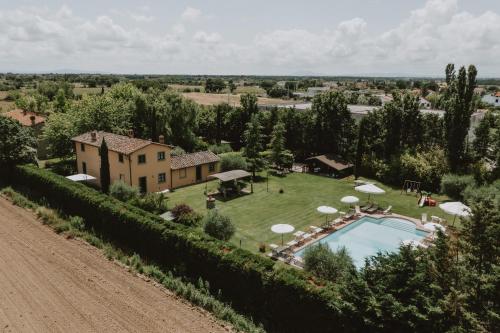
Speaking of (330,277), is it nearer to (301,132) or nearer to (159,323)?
(159,323)

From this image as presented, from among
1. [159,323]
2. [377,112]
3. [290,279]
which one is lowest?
[159,323]

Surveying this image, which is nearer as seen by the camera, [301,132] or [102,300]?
[102,300]

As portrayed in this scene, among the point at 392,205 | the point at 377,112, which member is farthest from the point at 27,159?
the point at 377,112

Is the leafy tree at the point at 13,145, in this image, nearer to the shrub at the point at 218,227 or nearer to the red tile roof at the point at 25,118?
the red tile roof at the point at 25,118

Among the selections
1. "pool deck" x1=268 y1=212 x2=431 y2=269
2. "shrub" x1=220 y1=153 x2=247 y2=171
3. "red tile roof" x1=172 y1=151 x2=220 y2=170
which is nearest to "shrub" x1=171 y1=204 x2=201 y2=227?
"pool deck" x1=268 y1=212 x2=431 y2=269

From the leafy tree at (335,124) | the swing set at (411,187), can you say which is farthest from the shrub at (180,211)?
the leafy tree at (335,124)

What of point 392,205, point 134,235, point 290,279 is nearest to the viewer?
point 290,279
